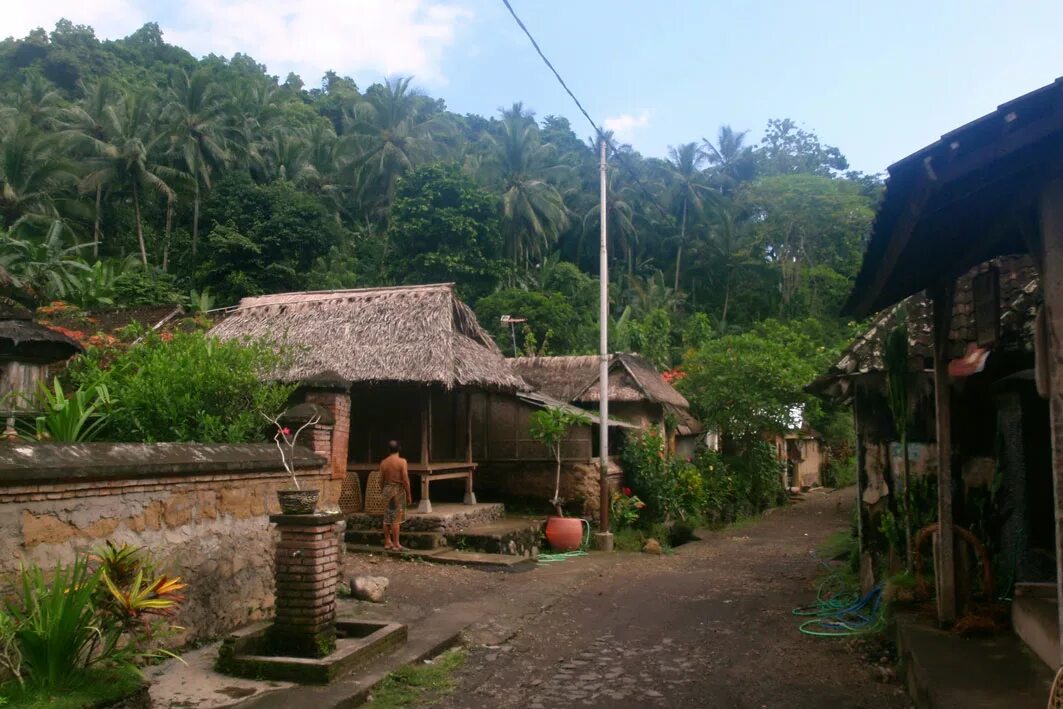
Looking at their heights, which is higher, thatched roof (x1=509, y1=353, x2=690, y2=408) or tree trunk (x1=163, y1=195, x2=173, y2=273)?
tree trunk (x1=163, y1=195, x2=173, y2=273)

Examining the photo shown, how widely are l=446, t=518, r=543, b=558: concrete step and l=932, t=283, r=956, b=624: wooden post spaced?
26.0ft

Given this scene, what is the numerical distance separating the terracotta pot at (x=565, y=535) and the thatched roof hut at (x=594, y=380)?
5790 millimetres

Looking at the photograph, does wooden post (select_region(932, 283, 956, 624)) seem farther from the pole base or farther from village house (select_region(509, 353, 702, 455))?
village house (select_region(509, 353, 702, 455))

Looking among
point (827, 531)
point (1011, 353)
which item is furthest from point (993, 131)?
point (827, 531)

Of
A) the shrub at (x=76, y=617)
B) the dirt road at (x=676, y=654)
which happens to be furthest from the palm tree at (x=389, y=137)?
the shrub at (x=76, y=617)

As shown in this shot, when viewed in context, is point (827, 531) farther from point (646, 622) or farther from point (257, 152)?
point (257, 152)

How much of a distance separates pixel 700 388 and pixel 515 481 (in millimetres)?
7536

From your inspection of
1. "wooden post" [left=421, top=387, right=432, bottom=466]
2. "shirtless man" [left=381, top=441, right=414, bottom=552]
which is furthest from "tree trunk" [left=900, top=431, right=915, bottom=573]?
"wooden post" [left=421, top=387, right=432, bottom=466]

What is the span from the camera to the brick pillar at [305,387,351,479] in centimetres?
953

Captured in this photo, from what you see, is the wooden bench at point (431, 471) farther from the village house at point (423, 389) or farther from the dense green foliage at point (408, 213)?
the dense green foliage at point (408, 213)

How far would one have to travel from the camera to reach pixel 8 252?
2238cm

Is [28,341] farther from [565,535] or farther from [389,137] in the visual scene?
[389,137]

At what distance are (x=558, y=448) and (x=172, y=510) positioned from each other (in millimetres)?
10067

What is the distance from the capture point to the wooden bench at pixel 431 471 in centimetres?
1386
